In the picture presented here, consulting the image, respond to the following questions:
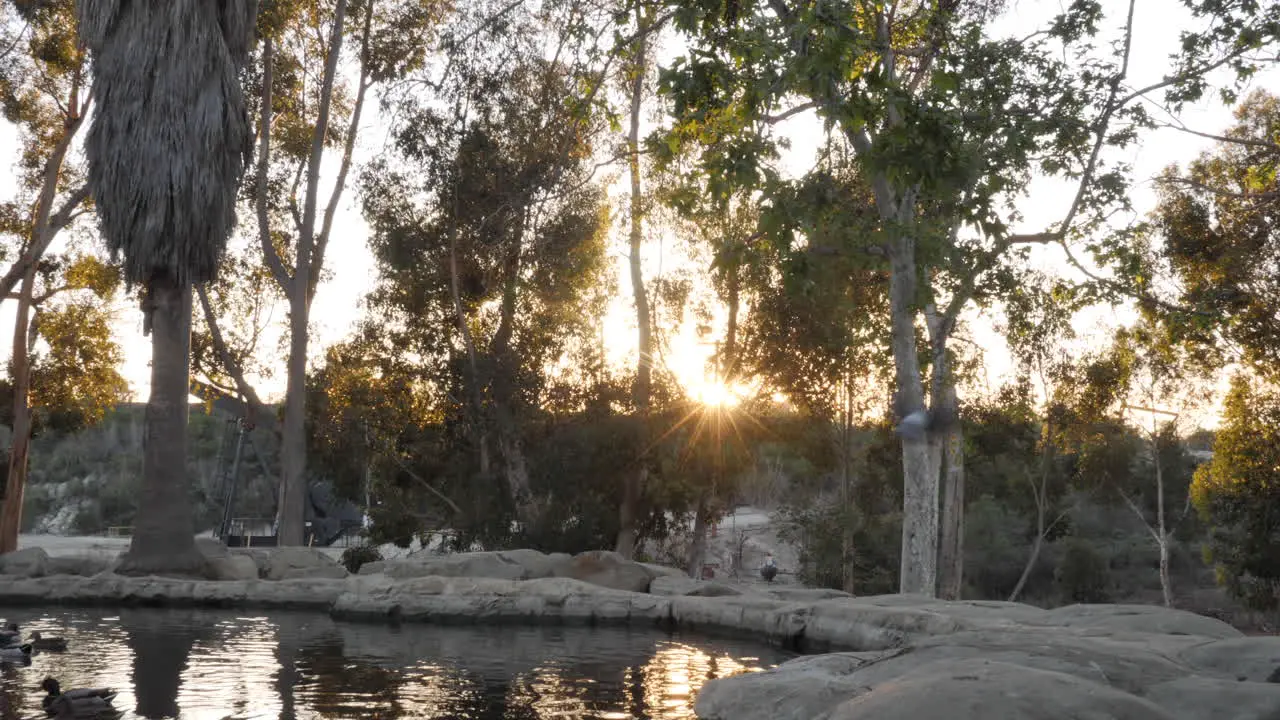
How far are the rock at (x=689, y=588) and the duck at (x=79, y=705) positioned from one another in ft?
27.5

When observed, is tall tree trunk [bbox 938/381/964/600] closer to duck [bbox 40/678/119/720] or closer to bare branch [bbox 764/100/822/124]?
bare branch [bbox 764/100/822/124]

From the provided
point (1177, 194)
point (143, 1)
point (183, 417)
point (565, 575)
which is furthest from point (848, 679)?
point (1177, 194)

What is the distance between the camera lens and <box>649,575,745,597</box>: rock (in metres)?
15.4

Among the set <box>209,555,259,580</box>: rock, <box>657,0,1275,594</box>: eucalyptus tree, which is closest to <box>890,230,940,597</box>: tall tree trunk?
<box>657,0,1275,594</box>: eucalyptus tree

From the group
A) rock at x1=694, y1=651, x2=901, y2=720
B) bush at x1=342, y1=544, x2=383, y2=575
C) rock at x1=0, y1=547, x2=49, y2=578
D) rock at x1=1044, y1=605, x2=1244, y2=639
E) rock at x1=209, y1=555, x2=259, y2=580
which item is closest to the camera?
rock at x1=694, y1=651, x2=901, y2=720

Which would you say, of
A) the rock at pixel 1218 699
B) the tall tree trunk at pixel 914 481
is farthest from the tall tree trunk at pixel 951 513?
the rock at pixel 1218 699

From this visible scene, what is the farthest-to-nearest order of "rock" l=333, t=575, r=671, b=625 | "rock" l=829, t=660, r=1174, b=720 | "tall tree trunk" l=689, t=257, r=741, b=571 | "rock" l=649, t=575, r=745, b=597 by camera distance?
"tall tree trunk" l=689, t=257, r=741, b=571, "rock" l=649, t=575, r=745, b=597, "rock" l=333, t=575, r=671, b=625, "rock" l=829, t=660, r=1174, b=720

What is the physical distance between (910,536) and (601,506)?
26.9 ft

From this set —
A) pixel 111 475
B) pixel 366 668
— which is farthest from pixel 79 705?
pixel 111 475

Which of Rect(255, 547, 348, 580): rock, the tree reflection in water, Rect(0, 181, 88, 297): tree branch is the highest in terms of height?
Rect(0, 181, 88, 297): tree branch

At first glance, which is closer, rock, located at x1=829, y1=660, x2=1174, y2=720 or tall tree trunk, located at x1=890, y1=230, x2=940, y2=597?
rock, located at x1=829, y1=660, x2=1174, y2=720

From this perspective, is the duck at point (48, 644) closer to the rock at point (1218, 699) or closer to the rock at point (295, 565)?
the rock at point (295, 565)

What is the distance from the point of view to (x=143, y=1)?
17266 millimetres

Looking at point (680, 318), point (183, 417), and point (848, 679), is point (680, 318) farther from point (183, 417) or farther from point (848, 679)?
point (848, 679)
